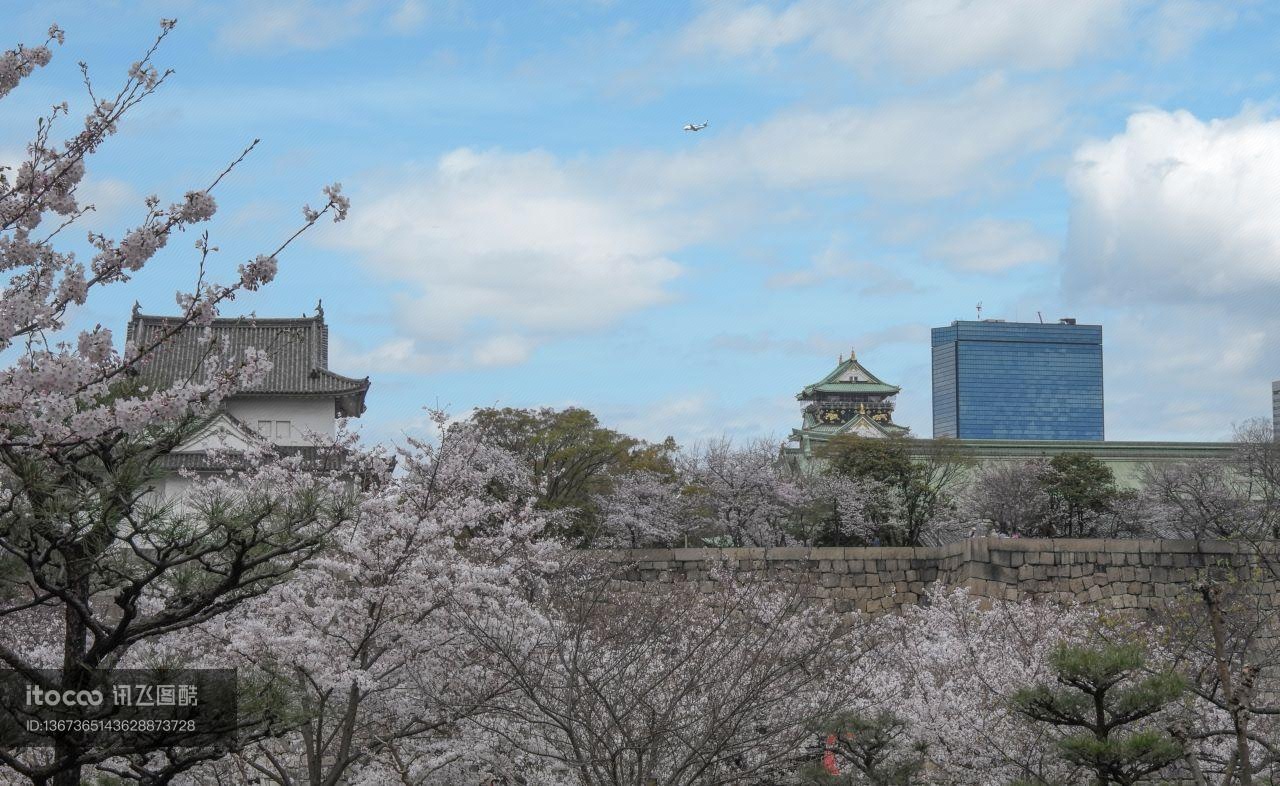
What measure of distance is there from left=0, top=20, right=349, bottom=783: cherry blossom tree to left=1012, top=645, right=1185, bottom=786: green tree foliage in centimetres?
491

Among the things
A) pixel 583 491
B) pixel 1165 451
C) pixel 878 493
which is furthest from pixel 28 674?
pixel 1165 451

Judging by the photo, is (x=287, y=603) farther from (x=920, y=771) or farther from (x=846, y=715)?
(x=920, y=771)

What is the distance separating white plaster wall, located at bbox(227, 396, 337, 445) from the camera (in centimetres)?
2941

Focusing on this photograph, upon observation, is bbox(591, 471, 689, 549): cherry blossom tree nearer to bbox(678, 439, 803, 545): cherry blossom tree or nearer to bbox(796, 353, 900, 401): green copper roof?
bbox(678, 439, 803, 545): cherry blossom tree

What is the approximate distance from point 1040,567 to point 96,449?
1946cm

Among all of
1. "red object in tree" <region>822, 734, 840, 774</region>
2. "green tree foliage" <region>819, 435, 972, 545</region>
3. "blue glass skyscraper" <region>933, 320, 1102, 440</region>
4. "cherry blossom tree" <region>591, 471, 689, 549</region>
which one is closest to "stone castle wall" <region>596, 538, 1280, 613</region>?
"cherry blossom tree" <region>591, 471, 689, 549</region>

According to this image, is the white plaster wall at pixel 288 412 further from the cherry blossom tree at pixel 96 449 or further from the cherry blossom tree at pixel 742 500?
the cherry blossom tree at pixel 96 449

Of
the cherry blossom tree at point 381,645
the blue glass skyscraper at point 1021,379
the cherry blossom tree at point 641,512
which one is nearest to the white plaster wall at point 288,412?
the cherry blossom tree at point 641,512

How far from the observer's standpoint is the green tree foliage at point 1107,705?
8.45 m

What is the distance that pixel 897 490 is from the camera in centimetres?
3575

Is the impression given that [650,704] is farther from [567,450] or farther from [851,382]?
[851,382]

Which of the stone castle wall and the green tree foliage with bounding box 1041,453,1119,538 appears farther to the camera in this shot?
the green tree foliage with bounding box 1041,453,1119,538

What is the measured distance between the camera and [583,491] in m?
31.8

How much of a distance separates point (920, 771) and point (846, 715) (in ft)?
7.45
